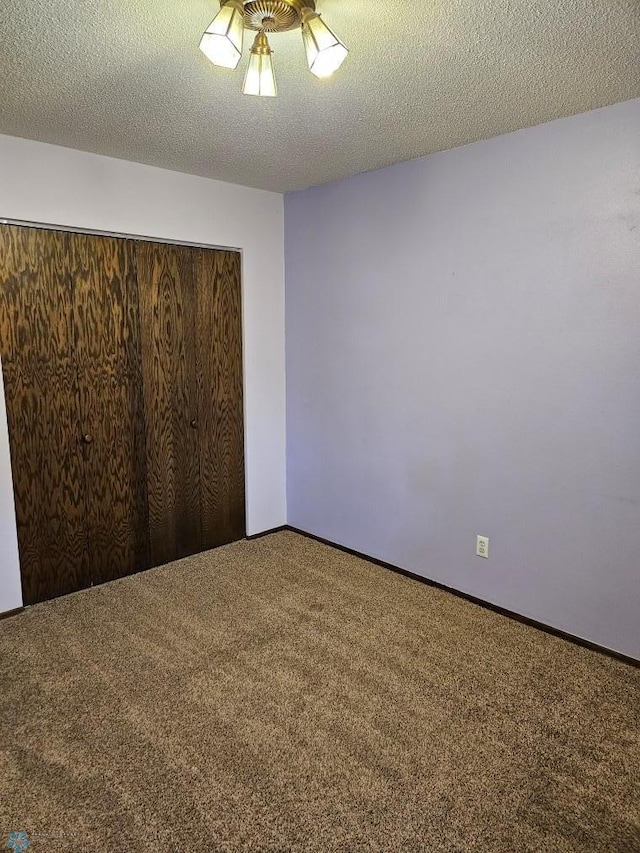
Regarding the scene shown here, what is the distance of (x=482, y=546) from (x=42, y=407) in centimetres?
239

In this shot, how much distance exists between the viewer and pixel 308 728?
1991 millimetres

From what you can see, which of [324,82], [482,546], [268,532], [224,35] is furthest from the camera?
[268,532]

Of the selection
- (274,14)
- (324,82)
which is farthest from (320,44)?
(324,82)

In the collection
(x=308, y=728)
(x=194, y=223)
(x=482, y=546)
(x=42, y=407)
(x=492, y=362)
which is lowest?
(x=308, y=728)

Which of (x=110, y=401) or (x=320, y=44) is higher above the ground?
(x=320, y=44)

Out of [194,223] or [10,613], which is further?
[194,223]

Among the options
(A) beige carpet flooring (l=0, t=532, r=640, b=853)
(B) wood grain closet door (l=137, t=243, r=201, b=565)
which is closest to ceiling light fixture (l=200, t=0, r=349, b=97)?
(B) wood grain closet door (l=137, t=243, r=201, b=565)

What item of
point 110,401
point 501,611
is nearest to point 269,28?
point 110,401

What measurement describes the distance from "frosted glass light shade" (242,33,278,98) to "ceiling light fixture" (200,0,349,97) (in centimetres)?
2

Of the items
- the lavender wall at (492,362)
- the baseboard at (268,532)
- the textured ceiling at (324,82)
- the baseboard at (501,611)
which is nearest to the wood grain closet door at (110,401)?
the textured ceiling at (324,82)

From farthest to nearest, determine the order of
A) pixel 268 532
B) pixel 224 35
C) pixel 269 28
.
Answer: pixel 268 532
pixel 269 28
pixel 224 35

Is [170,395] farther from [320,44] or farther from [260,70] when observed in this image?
[320,44]

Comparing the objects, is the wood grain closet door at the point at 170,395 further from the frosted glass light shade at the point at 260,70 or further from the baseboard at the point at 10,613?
the frosted glass light shade at the point at 260,70

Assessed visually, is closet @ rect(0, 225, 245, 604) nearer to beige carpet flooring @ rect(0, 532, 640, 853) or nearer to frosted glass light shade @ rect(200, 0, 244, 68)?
beige carpet flooring @ rect(0, 532, 640, 853)
